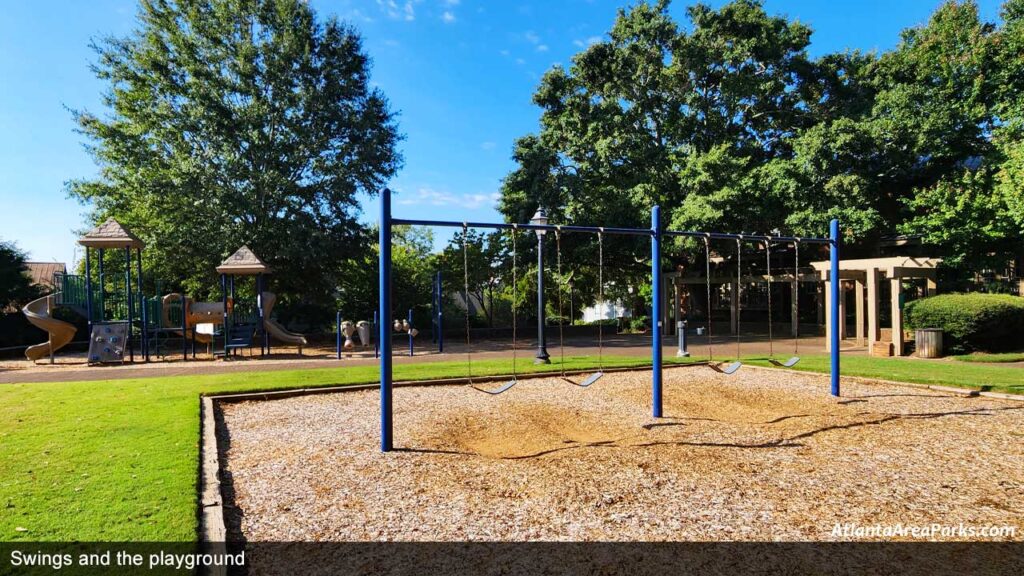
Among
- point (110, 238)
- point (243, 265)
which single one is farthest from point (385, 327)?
point (110, 238)

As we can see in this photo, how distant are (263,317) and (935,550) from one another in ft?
55.5

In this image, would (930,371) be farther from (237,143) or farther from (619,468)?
(237,143)

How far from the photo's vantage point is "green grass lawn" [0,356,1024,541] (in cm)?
359

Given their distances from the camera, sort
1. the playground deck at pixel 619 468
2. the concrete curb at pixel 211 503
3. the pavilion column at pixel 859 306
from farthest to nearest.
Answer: the pavilion column at pixel 859 306, the playground deck at pixel 619 468, the concrete curb at pixel 211 503

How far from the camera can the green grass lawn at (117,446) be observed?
11.8 feet

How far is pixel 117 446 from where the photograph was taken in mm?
5402

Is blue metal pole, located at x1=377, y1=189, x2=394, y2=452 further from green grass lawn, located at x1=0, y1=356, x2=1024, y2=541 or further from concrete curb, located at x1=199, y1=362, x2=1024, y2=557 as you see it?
green grass lawn, located at x1=0, y1=356, x2=1024, y2=541

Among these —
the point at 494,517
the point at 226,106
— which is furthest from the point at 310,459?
the point at 226,106

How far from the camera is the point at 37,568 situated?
2979mm

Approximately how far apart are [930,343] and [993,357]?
4.11 feet

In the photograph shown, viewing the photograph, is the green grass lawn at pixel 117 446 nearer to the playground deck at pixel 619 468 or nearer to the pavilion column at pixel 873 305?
the playground deck at pixel 619 468

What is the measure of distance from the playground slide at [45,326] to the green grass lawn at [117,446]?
6363 millimetres

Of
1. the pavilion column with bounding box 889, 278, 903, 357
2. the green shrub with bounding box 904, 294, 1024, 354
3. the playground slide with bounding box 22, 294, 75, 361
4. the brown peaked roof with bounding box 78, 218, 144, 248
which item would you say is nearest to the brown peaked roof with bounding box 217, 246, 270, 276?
the brown peaked roof with bounding box 78, 218, 144, 248

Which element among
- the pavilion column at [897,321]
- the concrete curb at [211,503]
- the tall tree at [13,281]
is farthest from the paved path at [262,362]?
the concrete curb at [211,503]
